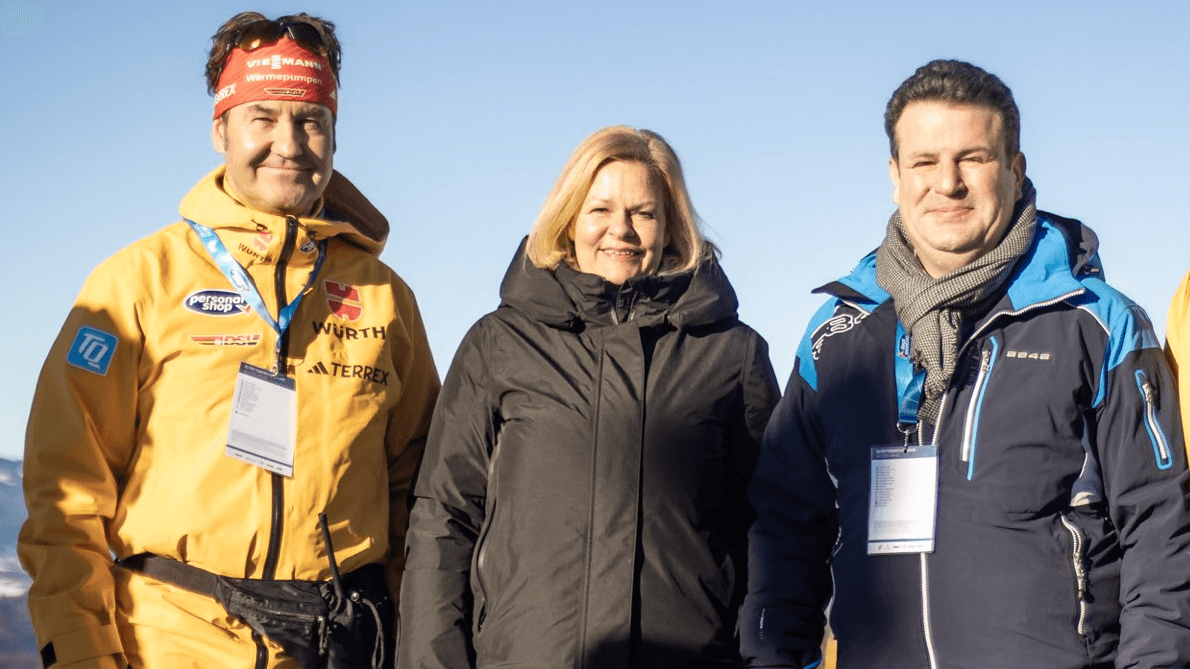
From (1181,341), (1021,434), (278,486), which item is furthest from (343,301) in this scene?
(1181,341)

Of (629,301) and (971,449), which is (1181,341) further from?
(629,301)

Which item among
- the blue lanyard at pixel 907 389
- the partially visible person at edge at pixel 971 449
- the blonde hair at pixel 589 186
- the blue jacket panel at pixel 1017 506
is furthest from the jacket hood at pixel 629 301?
the blue lanyard at pixel 907 389

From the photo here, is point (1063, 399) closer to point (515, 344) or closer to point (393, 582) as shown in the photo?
point (515, 344)

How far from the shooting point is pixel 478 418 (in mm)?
3627

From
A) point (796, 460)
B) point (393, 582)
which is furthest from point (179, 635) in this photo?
point (796, 460)

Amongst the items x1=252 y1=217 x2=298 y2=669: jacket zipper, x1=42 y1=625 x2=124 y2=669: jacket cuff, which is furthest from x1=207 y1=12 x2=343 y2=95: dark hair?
x1=42 y1=625 x2=124 y2=669: jacket cuff

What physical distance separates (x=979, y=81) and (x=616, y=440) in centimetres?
131

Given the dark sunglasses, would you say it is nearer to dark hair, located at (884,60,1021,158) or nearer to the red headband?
the red headband

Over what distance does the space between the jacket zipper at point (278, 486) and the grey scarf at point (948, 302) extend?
66.9 inches

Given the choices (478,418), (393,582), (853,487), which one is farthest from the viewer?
(393,582)

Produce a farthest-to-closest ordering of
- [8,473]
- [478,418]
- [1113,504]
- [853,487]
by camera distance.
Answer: [8,473], [478,418], [853,487], [1113,504]

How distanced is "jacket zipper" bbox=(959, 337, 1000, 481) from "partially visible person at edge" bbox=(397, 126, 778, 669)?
2.05ft

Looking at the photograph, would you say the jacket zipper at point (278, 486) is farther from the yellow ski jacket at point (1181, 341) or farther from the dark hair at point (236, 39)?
the yellow ski jacket at point (1181, 341)

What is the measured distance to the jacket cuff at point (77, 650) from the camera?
330 centimetres
